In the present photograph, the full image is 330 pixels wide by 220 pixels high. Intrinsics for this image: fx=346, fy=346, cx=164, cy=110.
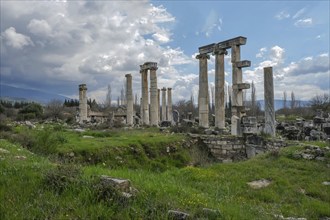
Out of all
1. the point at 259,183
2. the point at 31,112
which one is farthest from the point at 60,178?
the point at 31,112

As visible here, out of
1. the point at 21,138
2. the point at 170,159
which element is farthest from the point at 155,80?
the point at 21,138

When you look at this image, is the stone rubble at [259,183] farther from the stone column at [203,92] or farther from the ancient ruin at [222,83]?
the stone column at [203,92]

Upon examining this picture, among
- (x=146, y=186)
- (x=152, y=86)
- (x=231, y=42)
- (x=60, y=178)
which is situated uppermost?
(x=231, y=42)

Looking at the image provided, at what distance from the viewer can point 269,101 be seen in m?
23.2

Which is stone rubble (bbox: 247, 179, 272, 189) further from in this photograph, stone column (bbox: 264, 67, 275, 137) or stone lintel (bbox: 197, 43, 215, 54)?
stone lintel (bbox: 197, 43, 215, 54)

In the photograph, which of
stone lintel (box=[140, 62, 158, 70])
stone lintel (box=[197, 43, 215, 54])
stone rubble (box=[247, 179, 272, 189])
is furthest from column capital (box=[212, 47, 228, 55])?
stone rubble (box=[247, 179, 272, 189])

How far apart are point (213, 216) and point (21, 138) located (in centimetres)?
1280

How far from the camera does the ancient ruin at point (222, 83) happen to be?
26.4 m

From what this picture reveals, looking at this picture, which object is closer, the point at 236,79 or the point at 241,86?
the point at 241,86

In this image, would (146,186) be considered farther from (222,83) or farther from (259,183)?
(222,83)

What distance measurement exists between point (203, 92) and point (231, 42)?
576 centimetres

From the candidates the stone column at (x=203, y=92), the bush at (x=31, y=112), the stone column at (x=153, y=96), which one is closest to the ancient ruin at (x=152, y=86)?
the stone column at (x=153, y=96)

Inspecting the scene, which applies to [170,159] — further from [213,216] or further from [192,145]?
[213,216]

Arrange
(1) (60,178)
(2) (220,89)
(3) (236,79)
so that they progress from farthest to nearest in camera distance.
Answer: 1. (2) (220,89)
2. (3) (236,79)
3. (1) (60,178)
